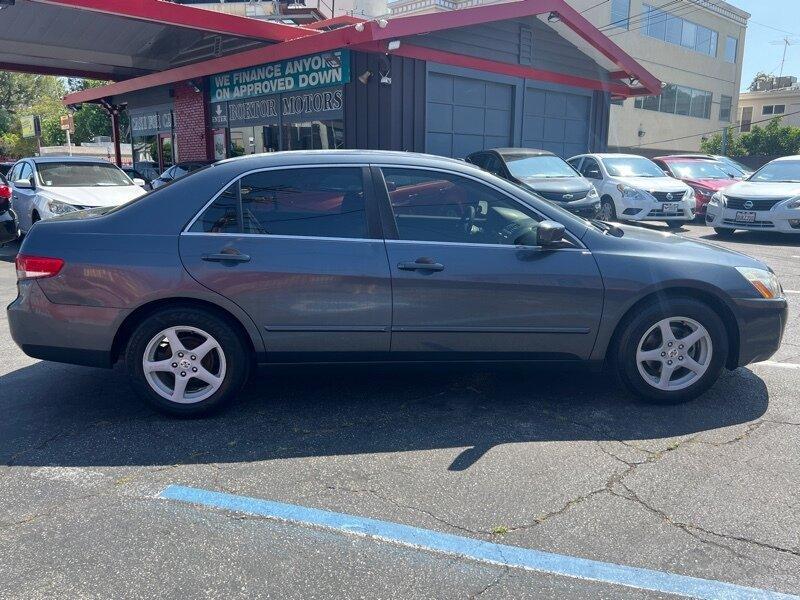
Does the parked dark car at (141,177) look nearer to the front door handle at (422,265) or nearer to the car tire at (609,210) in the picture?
the car tire at (609,210)

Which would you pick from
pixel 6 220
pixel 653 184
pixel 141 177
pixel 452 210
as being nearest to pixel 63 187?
pixel 6 220

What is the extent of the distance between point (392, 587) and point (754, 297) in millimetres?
3019

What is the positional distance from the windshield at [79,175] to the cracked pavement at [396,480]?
681cm

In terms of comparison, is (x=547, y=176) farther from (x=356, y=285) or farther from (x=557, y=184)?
(x=356, y=285)

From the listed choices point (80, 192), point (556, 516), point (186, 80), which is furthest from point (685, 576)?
point (186, 80)

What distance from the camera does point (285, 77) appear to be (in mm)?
15133

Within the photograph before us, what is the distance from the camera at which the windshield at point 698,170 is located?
16.0 m

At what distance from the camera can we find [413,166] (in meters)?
4.27

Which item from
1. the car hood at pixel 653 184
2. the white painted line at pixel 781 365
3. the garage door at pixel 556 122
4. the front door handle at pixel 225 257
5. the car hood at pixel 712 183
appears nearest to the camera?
the front door handle at pixel 225 257

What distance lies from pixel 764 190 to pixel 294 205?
11169 mm

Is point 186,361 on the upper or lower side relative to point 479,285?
lower

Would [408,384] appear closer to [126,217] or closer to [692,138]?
[126,217]

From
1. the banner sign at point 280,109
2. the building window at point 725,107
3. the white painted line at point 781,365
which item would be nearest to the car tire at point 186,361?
the white painted line at point 781,365

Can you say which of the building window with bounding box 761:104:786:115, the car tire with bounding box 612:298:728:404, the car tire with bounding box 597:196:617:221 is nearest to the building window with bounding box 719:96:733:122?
the building window with bounding box 761:104:786:115
